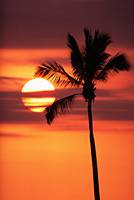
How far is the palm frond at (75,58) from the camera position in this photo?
37.7m

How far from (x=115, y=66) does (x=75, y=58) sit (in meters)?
1.85

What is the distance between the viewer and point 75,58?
124 feet

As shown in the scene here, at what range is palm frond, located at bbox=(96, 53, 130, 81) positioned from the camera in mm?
37375

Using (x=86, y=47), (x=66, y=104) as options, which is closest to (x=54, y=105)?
(x=66, y=104)

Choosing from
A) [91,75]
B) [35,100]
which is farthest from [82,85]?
[35,100]

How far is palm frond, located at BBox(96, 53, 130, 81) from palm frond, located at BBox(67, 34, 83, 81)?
90 centimetres

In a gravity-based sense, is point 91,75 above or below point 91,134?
above

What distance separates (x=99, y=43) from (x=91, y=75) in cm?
160

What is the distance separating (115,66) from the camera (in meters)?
37.6

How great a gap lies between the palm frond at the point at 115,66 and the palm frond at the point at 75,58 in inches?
35.6

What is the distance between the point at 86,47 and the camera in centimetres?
3738

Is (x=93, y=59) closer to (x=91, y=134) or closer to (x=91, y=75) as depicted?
(x=91, y=75)

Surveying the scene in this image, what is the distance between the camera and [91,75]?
3788 centimetres

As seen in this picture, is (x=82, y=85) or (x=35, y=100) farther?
(x=35, y=100)
